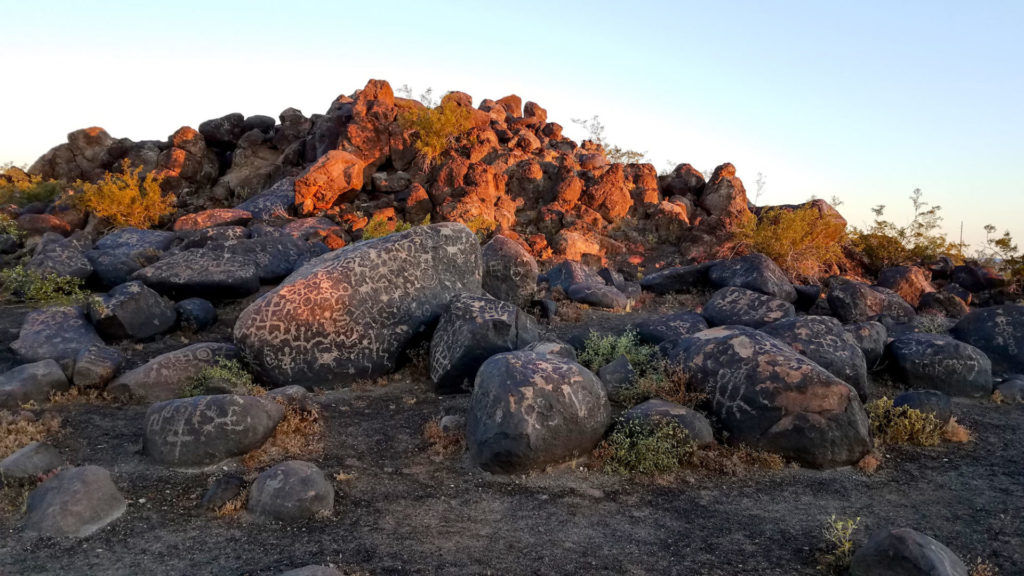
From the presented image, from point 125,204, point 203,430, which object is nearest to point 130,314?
point 203,430

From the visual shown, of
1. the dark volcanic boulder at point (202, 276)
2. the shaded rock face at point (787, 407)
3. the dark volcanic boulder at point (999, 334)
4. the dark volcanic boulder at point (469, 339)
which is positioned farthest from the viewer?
the dark volcanic boulder at point (202, 276)

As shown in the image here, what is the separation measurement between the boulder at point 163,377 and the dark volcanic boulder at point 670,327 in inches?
268

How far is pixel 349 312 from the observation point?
9195 mm

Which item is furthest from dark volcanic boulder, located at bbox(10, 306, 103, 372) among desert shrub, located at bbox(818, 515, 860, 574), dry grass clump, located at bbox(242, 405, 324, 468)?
desert shrub, located at bbox(818, 515, 860, 574)

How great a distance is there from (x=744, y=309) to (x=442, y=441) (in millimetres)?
7050

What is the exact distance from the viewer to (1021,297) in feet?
58.0

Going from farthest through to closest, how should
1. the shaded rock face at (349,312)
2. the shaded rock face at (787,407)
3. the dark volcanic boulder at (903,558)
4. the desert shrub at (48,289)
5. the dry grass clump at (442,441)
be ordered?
the desert shrub at (48,289), the shaded rock face at (349,312), the dry grass clump at (442,441), the shaded rock face at (787,407), the dark volcanic boulder at (903,558)

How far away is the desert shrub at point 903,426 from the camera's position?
742cm

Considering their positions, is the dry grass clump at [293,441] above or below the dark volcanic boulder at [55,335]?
below

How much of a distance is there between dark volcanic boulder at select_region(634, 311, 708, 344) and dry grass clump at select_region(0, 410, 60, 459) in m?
8.37

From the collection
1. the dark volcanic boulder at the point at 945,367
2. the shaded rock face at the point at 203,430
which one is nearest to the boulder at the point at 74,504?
the shaded rock face at the point at 203,430

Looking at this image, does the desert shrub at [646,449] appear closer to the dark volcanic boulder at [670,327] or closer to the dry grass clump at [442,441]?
the dry grass clump at [442,441]

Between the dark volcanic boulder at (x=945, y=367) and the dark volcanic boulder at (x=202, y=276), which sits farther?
the dark volcanic boulder at (x=202, y=276)

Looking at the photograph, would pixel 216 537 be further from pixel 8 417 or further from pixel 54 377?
pixel 54 377
